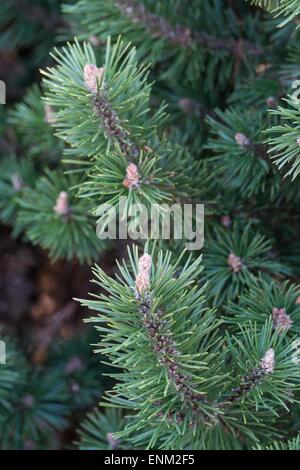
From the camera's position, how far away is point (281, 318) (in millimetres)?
569

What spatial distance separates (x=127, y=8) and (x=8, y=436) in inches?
19.9

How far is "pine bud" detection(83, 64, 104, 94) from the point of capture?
54cm

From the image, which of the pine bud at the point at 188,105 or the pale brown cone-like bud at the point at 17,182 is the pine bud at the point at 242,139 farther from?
the pale brown cone-like bud at the point at 17,182

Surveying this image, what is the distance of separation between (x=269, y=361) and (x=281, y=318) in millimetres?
70

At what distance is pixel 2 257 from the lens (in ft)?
3.53

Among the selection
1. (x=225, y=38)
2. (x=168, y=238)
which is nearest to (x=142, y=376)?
(x=168, y=238)

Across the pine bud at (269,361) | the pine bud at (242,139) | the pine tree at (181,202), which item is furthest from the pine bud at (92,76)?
the pine bud at (269,361)

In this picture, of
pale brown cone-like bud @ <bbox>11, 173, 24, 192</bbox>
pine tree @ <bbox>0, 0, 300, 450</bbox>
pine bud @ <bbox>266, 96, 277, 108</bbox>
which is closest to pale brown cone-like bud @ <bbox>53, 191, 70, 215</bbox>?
pine tree @ <bbox>0, 0, 300, 450</bbox>

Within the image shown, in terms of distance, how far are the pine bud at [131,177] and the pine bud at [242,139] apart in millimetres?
118

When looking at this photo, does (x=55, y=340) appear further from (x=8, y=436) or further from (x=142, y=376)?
(x=142, y=376)

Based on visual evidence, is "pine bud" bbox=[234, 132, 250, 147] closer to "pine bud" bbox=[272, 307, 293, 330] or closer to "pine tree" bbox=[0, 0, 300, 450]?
"pine tree" bbox=[0, 0, 300, 450]

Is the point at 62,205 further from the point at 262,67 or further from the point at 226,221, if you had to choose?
the point at 262,67

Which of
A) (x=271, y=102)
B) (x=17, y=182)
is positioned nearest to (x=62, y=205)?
(x=17, y=182)

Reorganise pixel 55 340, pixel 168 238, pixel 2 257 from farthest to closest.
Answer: pixel 2 257, pixel 55 340, pixel 168 238
